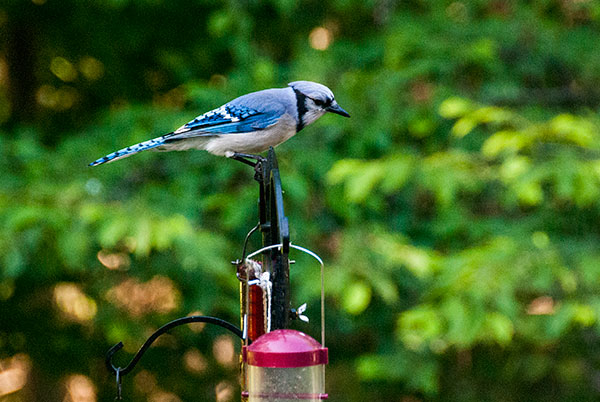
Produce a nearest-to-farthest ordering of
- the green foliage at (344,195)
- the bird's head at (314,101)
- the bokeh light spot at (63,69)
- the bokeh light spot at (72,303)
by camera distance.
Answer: the bird's head at (314,101) → the green foliage at (344,195) → the bokeh light spot at (72,303) → the bokeh light spot at (63,69)

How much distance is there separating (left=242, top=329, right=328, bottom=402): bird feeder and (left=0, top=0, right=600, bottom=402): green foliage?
7.90ft

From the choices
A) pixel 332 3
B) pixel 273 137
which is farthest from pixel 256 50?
pixel 273 137

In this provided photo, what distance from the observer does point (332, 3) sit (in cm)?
538

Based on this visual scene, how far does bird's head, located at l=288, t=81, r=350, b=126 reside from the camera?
301 cm

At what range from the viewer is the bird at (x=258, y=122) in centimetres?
304

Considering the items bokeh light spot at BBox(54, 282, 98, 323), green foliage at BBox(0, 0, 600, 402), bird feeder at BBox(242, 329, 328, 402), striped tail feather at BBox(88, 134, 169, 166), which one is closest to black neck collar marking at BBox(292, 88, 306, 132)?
striped tail feather at BBox(88, 134, 169, 166)

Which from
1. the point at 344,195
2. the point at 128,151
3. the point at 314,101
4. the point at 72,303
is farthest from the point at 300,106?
the point at 72,303

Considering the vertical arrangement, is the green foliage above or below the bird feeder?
above

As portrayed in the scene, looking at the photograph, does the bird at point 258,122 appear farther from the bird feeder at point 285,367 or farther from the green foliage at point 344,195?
the green foliage at point 344,195

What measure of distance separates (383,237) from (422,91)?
1369 millimetres

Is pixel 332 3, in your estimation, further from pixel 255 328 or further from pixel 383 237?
pixel 255 328

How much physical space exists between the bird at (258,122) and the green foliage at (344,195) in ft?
4.47

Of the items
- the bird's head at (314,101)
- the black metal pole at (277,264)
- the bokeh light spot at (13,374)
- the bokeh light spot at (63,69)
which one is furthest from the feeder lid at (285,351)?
the bokeh light spot at (63,69)

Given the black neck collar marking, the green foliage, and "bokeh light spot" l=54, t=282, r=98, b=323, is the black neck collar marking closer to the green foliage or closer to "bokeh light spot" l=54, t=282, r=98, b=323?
the green foliage
